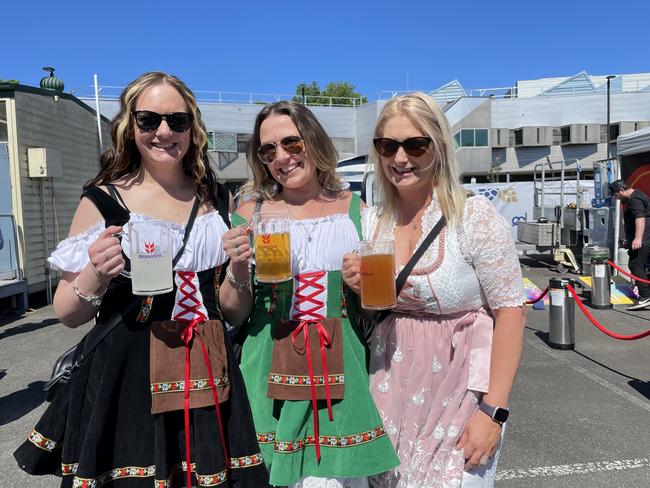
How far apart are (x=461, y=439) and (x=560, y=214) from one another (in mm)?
12663

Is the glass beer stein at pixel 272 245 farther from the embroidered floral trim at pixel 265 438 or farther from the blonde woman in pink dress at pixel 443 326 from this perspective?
the embroidered floral trim at pixel 265 438

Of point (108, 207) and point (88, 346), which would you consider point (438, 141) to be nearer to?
point (108, 207)

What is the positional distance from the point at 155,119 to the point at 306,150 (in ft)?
2.01

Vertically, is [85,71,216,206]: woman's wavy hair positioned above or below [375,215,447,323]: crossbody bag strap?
above

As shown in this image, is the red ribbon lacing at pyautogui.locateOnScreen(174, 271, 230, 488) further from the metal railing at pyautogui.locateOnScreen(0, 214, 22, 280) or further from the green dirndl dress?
the metal railing at pyautogui.locateOnScreen(0, 214, 22, 280)

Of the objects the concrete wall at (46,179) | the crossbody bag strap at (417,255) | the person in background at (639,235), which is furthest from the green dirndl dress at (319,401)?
the concrete wall at (46,179)

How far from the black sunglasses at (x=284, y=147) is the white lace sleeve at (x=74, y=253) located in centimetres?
75

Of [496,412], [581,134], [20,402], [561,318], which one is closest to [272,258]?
[496,412]

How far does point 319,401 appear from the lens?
1.90 meters

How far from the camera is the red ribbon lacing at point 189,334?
1714 millimetres

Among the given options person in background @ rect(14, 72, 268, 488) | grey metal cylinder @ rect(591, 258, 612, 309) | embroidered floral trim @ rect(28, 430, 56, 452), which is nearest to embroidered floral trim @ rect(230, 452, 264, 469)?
person in background @ rect(14, 72, 268, 488)

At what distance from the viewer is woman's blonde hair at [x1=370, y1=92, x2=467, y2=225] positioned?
1.94 meters

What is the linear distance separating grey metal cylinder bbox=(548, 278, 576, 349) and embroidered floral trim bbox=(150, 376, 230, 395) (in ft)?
17.7

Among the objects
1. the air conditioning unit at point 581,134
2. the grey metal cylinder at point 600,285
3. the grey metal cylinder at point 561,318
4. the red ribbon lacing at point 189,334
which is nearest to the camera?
the red ribbon lacing at point 189,334
